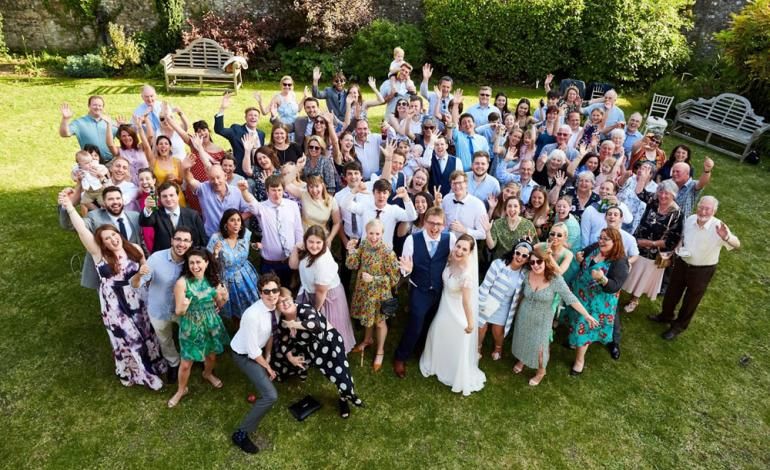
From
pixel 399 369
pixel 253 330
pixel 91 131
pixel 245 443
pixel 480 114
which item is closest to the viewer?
pixel 253 330

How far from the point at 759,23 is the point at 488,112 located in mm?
8504

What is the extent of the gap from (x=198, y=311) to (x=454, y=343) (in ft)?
8.94

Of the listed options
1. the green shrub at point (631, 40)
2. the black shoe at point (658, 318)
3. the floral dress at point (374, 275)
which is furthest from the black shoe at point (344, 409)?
the green shrub at point (631, 40)

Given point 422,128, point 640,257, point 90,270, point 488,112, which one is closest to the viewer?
point 90,270

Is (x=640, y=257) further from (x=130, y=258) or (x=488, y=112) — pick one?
(x=130, y=258)

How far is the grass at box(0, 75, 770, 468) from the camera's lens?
4926 millimetres

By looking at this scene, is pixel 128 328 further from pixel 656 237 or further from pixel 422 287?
pixel 656 237

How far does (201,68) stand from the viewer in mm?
14258

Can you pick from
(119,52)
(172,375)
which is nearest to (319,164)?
(172,375)

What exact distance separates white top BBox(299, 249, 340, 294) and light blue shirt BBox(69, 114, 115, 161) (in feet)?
14.2

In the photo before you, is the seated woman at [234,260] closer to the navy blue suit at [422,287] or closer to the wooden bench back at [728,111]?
the navy blue suit at [422,287]

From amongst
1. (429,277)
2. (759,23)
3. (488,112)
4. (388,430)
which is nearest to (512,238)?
(429,277)

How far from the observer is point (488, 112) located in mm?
8875

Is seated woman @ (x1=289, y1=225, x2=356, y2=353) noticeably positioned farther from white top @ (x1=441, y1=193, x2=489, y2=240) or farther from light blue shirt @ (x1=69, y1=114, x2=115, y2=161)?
light blue shirt @ (x1=69, y1=114, x2=115, y2=161)
